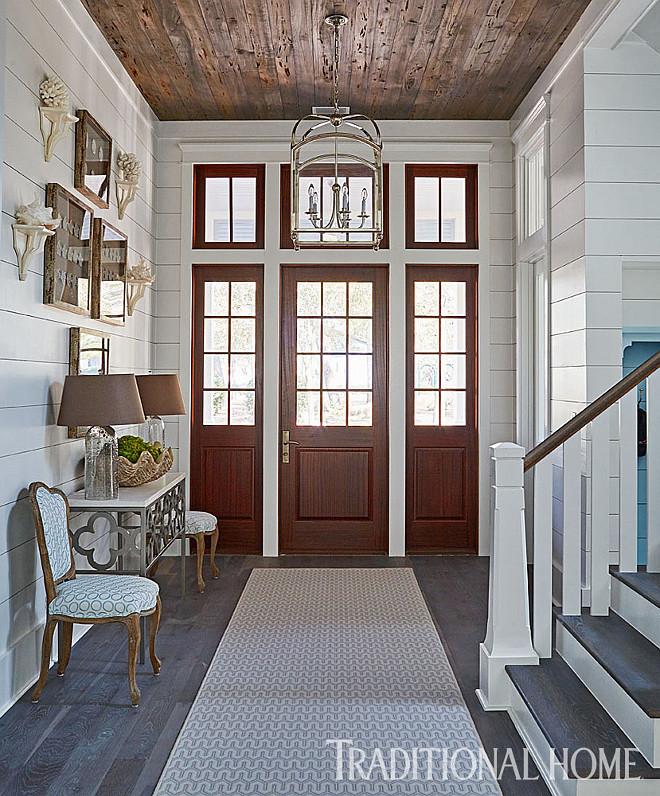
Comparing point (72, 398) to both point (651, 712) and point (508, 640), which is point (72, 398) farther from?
point (651, 712)

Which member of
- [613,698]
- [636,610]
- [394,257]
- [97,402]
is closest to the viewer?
[613,698]

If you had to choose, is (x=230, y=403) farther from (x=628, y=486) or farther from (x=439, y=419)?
(x=628, y=486)

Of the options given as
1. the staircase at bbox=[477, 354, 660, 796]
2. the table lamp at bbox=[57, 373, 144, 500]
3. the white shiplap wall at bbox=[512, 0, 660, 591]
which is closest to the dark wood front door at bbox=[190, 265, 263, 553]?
the table lamp at bbox=[57, 373, 144, 500]

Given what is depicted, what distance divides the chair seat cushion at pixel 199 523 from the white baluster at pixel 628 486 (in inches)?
104

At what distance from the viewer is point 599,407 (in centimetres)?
300

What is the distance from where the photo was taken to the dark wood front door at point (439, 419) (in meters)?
5.88

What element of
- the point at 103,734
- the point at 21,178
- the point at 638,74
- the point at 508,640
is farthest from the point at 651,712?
the point at 638,74

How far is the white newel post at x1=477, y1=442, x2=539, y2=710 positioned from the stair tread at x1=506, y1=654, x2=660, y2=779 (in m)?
0.07

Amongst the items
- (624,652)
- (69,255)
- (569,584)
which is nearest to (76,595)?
(69,255)

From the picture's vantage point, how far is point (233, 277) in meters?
5.91

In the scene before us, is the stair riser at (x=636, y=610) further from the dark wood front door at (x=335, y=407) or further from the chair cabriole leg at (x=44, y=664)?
the dark wood front door at (x=335, y=407)

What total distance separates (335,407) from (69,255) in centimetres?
264

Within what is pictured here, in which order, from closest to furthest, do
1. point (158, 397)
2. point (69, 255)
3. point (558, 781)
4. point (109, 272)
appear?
point (558, 781)
point (69, 255)
point (109, 272)
point (158, 397)

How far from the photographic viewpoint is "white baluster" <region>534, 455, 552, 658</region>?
304 cm
